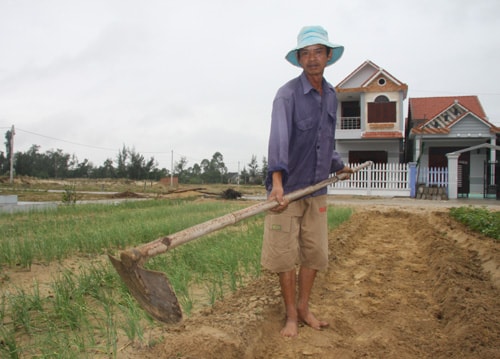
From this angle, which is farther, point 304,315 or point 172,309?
point 304,315

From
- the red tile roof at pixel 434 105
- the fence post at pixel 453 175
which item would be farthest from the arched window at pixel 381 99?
the fence post at pixel 453 175

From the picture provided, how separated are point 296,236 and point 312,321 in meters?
0.57

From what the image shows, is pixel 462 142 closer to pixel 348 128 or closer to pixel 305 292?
pixel 348 128

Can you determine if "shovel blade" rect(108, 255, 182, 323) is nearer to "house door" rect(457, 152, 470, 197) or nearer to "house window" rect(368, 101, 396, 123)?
"house door" rect(457, 152, 470, 197)

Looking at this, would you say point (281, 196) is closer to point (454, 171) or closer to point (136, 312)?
point (136, 312)

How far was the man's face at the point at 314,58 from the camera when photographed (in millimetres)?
2521

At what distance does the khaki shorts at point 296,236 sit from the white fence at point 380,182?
1385 centimetres

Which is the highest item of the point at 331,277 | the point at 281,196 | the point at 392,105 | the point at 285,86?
the point at 392,105

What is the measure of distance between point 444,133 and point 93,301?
16270 millimetres

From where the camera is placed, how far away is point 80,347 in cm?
197

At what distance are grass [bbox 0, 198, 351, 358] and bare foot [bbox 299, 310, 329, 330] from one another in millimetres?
614

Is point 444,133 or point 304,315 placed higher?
point 444,133

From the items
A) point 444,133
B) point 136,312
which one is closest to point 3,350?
point 136,312

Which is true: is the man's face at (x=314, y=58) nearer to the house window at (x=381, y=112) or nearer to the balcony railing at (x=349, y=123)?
the house window at (x=381, y=112)
